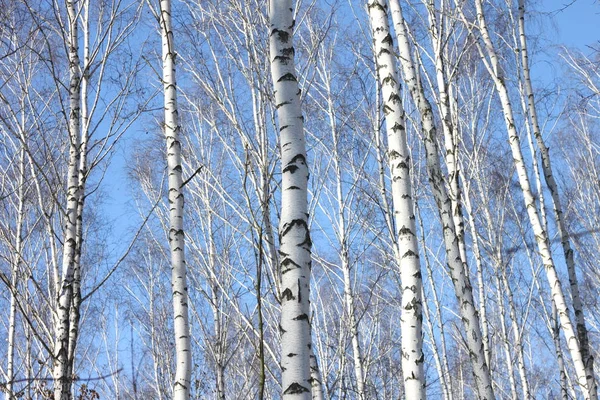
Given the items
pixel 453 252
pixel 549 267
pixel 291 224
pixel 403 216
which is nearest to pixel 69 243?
pixel 403 216

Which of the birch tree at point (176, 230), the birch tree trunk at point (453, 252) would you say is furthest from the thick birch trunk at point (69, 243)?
the birch tree trunk at point (453, 252)

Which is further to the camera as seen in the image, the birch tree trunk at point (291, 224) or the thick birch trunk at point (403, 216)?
the thick birch trunk at point (403, 216)

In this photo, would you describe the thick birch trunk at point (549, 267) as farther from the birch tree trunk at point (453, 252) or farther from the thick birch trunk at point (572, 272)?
the birch tree trunk at point (453, 252)

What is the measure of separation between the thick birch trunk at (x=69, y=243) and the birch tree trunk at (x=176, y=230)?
2.09 ft

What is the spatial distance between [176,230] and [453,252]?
1.98 m

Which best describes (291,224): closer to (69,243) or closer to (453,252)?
(69,243)

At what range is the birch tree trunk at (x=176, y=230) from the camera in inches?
165

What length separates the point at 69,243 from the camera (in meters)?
4.46

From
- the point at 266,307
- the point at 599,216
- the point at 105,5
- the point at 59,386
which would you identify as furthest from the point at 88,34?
the point at 599,216

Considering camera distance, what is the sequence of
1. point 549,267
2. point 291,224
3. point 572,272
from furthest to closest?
point 572,272
point 549,267
point 291,224

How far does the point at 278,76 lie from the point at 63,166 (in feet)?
27.9

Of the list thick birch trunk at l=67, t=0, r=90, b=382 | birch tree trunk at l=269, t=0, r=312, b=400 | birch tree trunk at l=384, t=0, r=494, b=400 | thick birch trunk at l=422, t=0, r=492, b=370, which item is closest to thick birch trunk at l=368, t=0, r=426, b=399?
birch tree trunk at l=384, t=0, r=494, b=400

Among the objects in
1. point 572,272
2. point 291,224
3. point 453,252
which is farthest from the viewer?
point 572,272

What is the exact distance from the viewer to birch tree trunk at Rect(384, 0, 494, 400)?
4703mm
